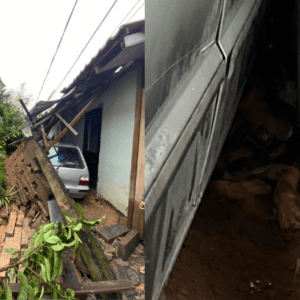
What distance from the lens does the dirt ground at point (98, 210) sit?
82.1 inches

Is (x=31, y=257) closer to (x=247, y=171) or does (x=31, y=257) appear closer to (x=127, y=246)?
(x=127, y=246)

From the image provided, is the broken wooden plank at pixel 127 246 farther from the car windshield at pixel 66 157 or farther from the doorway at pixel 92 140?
the doorway at pixel 92 140

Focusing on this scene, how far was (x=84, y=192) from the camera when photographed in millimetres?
2559

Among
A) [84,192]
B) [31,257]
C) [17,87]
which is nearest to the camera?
[31,257]

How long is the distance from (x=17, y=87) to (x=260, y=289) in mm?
1534

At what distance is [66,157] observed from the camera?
2.63 meters

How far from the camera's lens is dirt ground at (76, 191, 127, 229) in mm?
2086

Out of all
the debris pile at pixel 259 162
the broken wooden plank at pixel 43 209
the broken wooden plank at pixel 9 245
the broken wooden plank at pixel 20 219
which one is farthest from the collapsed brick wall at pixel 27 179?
the debris pile at pixel 259 162

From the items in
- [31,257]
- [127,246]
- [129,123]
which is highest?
[31,257]

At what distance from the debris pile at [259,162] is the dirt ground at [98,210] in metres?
1.19

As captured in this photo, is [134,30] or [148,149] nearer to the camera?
[148,149]

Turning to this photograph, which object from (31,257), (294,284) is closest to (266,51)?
(294,284)

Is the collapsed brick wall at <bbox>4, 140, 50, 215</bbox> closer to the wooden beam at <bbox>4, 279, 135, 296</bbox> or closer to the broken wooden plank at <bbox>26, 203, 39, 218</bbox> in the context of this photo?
the broken wooden plank at <bbox>26, 203, 39, 218</bbox>

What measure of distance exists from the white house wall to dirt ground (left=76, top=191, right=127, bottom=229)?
0.28ft
